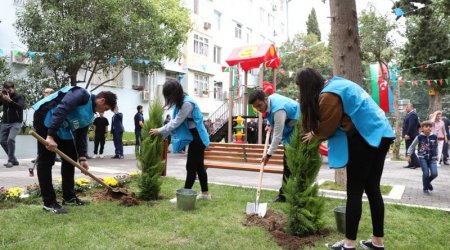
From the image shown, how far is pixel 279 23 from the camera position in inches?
1788

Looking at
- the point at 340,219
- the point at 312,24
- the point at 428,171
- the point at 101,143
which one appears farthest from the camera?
the point at 312,24

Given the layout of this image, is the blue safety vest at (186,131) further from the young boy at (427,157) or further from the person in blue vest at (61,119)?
the young boy at (427,157)

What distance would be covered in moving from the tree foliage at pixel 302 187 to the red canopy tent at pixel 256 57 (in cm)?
918

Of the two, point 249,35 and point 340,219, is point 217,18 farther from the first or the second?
point 340,219

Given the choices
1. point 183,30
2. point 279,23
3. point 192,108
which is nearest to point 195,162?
point 192,108

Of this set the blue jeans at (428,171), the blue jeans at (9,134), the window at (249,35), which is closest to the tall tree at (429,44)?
the blue jeans at (428,171)

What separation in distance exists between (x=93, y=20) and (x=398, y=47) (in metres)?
12.9

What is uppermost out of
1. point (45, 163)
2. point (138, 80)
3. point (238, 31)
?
point (238, 31)

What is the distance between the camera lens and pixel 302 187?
3965 mm

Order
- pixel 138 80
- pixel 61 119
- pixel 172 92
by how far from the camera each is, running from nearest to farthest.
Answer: pixel 61 119 < pixel 172 92 < pixel 138 80

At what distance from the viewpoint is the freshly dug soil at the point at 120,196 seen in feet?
17.4

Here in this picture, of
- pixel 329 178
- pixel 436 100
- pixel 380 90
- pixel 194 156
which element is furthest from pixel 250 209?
pixel 436 100

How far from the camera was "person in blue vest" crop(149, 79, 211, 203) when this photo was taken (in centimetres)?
527

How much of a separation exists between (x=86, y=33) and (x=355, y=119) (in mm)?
11103
